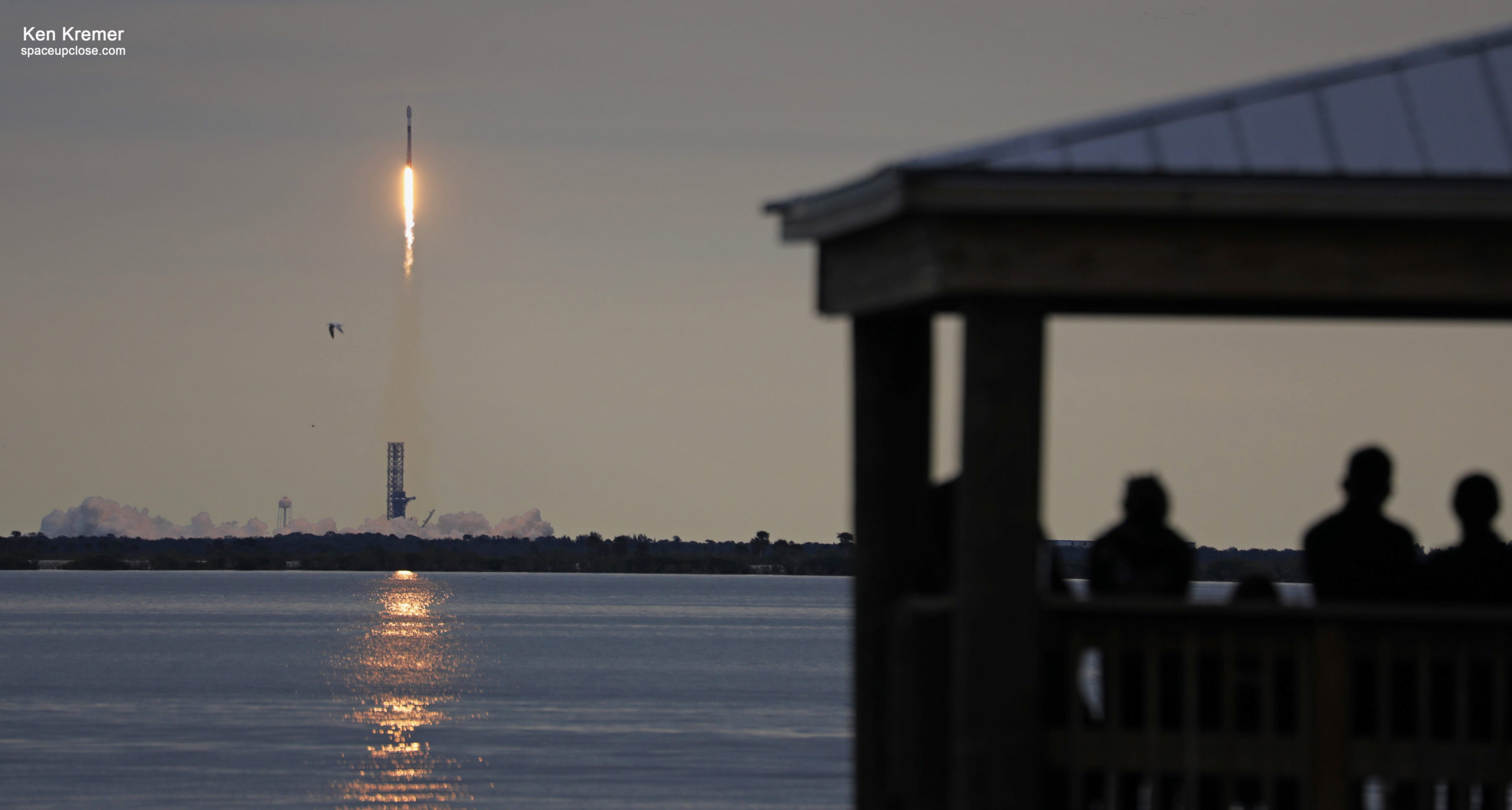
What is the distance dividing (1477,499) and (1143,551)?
142 cm

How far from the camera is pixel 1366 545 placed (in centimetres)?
877

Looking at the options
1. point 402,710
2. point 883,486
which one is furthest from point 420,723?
point 883,486

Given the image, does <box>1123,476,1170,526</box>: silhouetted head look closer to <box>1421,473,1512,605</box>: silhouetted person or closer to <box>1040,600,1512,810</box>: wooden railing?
<box>1040,600,1512,810</box>: wooden railing

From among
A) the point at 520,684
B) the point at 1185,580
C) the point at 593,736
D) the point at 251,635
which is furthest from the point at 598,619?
the point at 1185,580

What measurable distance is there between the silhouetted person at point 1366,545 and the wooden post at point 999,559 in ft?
5.06

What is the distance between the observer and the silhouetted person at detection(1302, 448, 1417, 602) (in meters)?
8.74

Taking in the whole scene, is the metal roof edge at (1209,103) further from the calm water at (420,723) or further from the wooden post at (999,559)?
the calm water at (420,723)

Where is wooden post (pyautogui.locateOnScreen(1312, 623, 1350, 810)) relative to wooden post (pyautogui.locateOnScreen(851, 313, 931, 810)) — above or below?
below

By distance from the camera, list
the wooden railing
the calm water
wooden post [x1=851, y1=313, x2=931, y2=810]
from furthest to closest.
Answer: the calm water → wooden post [x1=851, y1=313, x2=931, y2=810] → the wooden railing

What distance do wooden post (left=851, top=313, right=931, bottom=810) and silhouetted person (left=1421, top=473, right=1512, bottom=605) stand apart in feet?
7.21

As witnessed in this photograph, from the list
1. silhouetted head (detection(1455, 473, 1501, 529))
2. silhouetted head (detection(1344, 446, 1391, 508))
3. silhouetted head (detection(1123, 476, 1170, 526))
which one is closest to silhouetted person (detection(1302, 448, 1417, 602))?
silhouetted head (detection(1344, 446, 1391, 508))

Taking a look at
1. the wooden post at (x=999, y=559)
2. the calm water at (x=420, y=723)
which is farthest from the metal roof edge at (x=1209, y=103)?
the calm water at (x=420, y=723)

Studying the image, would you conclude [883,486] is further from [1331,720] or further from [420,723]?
[420,723]

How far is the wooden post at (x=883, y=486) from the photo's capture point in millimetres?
9430
